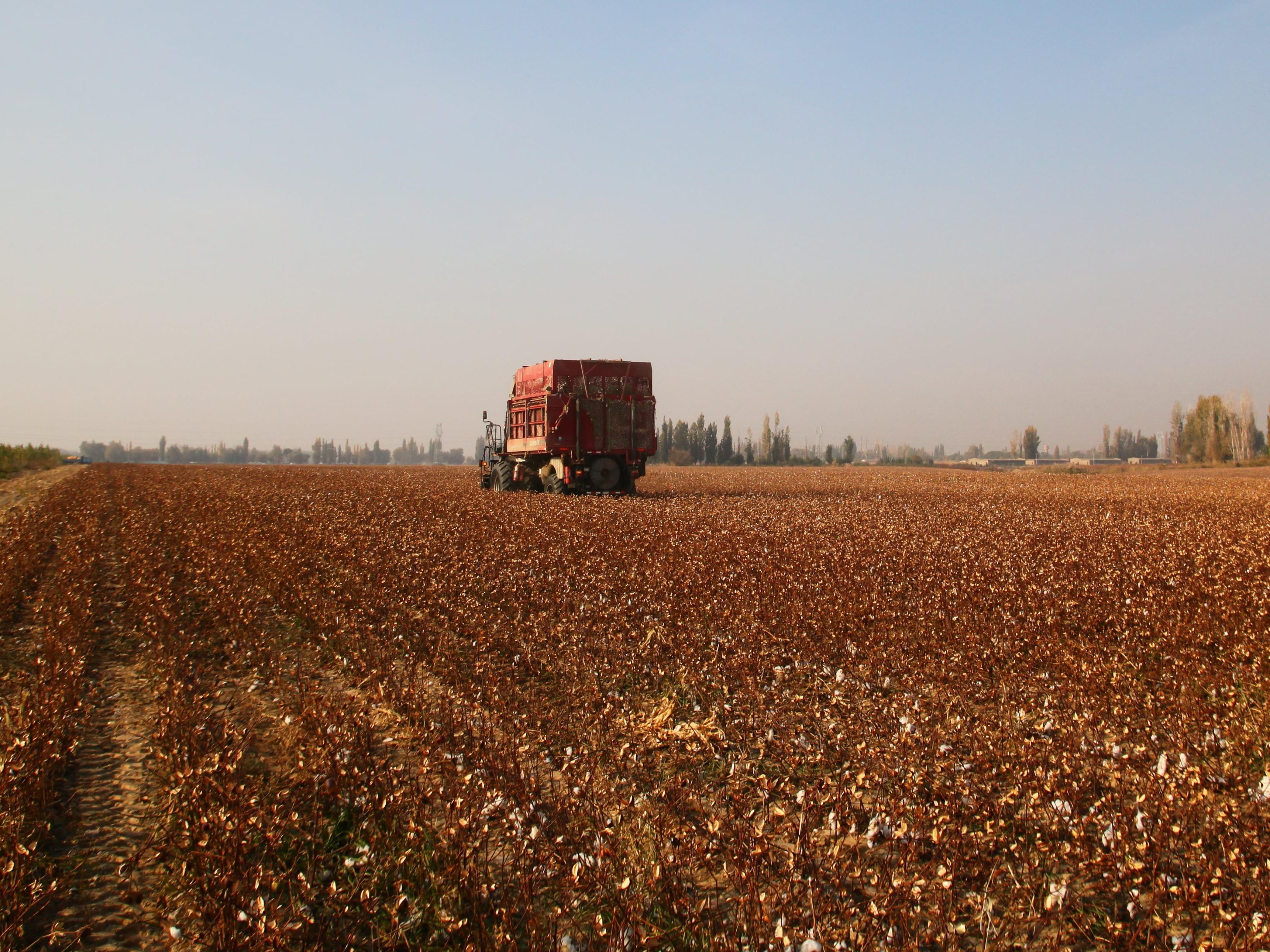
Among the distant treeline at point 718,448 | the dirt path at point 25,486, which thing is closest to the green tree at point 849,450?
the distant treeline at point 718,448

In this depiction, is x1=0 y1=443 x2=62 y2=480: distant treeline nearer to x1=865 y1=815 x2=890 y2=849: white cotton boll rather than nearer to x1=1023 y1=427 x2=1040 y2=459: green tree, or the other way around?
x1=865 y1=815 x2=890 y2=849: white cotton boll

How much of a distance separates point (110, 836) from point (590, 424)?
18.9 meters

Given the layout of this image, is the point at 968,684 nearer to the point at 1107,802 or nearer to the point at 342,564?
the point at 1107,802

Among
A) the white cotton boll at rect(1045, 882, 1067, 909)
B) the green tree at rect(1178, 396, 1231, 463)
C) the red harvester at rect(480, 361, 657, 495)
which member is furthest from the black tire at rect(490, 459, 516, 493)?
the green tree at rect(1178, 396, 1231, 463)

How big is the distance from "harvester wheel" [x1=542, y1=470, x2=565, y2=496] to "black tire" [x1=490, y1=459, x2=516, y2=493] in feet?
7.13

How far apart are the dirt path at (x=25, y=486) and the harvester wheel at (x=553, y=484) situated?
12613 millimetres

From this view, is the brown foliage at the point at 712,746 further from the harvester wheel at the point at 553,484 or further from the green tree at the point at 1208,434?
the green tree at the point at 1208,434

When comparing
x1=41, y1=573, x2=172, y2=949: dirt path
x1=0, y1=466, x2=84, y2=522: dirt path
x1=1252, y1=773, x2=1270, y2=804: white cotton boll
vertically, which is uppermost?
x1=0, y1=466, x2=84, y2=522: dirt path

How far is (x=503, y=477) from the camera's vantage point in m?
25.9

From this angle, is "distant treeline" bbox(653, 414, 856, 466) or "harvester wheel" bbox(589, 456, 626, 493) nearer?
"harvester wheel" bbox(589, 456, 626, 493)

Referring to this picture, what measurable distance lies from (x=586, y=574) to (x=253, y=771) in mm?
5447

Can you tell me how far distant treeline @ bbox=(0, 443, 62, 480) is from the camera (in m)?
55.2

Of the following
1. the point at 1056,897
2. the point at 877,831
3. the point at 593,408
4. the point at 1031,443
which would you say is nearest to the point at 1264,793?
the point at 1056,897

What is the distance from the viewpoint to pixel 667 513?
1695 centimetres
